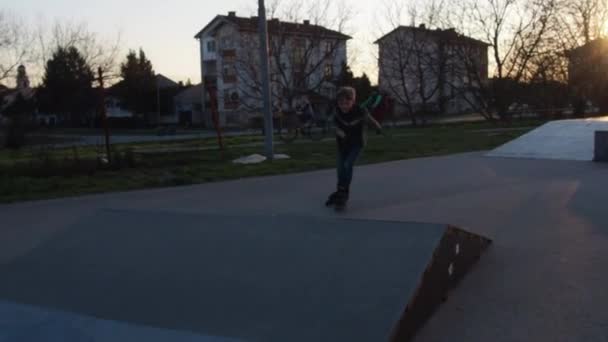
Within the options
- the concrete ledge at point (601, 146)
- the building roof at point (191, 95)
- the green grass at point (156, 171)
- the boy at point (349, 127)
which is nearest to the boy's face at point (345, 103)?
the boy at point (349, 127)

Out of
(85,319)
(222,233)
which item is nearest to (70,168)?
(222,233)

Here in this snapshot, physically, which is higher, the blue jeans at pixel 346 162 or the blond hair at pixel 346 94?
the blond hair at pixel 346 94

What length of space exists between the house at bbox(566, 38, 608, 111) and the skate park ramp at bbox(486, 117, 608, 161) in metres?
23.8

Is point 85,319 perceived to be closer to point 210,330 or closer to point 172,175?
point 210,330

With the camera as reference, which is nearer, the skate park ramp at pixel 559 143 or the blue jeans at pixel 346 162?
the blue jeans at pixel 346 162

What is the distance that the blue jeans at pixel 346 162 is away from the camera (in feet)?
24.8

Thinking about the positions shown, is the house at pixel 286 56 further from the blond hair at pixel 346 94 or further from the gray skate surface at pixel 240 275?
the gray skate surface at pixel 240 275

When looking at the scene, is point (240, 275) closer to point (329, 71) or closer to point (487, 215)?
point (487, 215)

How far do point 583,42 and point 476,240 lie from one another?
38.2 meters

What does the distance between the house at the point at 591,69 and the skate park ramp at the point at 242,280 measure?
36.1 metres

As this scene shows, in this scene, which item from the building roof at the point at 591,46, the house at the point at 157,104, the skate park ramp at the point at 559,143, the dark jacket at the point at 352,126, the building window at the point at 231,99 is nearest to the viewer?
the dark jacket at the point at 352,126

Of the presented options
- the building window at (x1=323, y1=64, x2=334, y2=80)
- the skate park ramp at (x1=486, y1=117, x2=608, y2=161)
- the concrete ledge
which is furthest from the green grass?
the building window at (x1=323, y1=64, x2=334, y2=80)

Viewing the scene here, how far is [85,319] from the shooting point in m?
3.72

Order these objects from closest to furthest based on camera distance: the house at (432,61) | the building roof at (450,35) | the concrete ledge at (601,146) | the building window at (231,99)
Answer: the concrete ledge at (601,146), the building roof at (450,35), the building window at (231,99), the house at (432,61)
